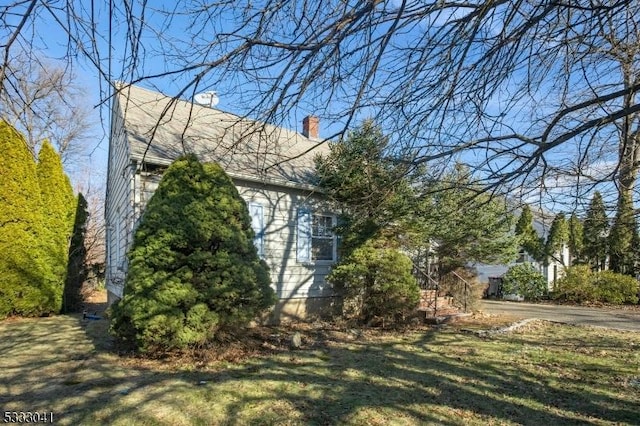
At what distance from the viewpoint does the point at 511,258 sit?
12805 millimetres

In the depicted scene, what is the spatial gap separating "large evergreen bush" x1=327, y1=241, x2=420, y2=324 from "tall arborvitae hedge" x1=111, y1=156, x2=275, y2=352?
2.89 meters

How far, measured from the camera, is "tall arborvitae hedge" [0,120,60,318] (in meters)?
10.7

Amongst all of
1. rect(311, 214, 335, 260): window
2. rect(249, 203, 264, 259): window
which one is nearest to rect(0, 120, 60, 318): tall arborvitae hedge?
rect(249, 203, 264, 259): window

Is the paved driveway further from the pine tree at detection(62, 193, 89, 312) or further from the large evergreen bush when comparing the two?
the pine tree at detection(62, 193, 89, 312)

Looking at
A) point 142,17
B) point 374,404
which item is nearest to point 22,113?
point 142,17

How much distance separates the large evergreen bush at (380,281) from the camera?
9234 millimetres

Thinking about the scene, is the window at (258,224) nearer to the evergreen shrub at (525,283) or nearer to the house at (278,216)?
the house at (278,216)

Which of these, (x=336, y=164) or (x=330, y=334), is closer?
(x=330, y=334)

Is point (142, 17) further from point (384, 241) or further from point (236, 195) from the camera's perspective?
point (384, 241)

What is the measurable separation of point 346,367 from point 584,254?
1759 cm

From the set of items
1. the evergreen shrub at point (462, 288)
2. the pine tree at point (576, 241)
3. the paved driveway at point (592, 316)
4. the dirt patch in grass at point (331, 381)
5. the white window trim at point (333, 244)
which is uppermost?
the pine tree at point (576, 241)

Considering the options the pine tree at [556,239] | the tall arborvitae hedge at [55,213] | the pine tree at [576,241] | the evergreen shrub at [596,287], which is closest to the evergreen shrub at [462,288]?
the evergreen shrub at [596,287]

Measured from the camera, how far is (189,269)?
6.45 metres

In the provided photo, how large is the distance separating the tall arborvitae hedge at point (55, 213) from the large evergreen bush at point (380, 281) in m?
7.61
